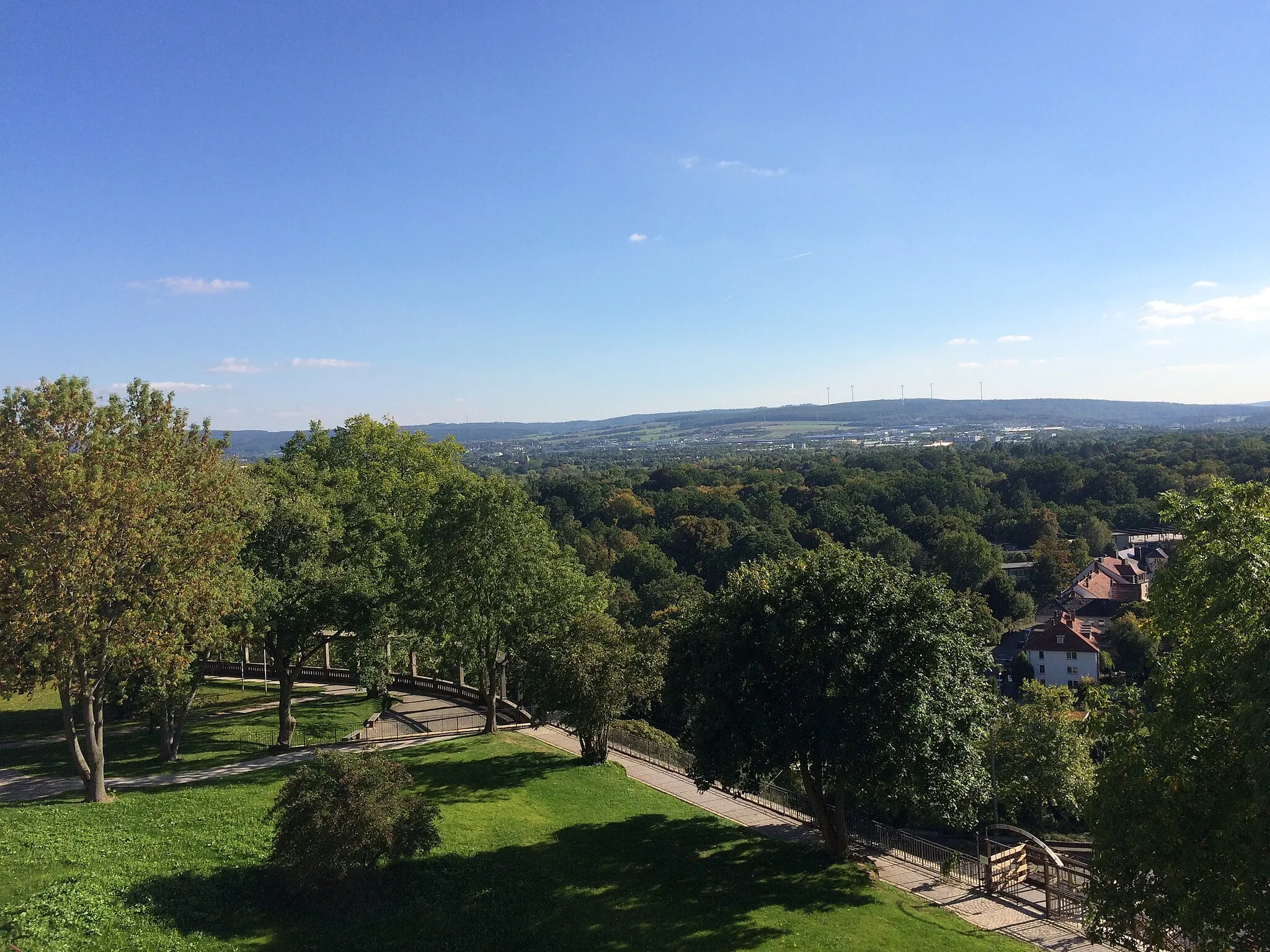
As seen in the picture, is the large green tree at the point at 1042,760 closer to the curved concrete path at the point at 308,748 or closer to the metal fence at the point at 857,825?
the metal fence at the point at 857,825

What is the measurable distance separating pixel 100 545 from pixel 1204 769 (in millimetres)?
21910

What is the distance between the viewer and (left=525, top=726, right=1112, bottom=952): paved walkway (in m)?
15.3

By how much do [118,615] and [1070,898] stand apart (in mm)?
22111

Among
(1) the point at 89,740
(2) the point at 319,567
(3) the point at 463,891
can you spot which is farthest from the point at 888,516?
(1) the point at 89,740

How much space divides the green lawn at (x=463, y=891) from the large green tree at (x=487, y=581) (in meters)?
7.71

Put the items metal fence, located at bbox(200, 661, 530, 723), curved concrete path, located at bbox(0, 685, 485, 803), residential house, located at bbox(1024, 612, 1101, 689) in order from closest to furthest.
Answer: curved concrete path, located at bbox(0, 685, 485, 803) → metal fence, located at bbox(200, 661, 530, 723) → residential house, located at bbox(1024, 612, 1101, 689)

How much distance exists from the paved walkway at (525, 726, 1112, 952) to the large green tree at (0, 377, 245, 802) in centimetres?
1389

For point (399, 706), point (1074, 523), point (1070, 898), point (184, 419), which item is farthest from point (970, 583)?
point (184, 419)

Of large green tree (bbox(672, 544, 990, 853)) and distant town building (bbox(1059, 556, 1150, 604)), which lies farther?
distant town building (bbox(1059, 556, 1150, 604))

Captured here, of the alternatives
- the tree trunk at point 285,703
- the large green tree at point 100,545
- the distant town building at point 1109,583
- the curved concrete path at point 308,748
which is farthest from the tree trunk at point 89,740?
the distant town building at point 1109,583

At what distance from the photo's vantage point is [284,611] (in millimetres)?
25375

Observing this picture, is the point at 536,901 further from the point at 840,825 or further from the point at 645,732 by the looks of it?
the point at 645,732

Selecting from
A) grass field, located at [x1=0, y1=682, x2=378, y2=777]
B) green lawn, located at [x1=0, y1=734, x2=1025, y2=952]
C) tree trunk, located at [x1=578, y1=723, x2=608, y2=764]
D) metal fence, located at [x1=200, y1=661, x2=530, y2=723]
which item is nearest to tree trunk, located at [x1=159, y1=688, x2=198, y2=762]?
grass field, located at [x1=0, y1=682, x2=378, y2=777]

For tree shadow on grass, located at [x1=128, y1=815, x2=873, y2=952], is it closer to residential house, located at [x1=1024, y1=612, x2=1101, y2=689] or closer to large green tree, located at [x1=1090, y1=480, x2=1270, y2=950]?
large green tree, located at [x1=1090, y1=480, x2=1270, y2=950]
